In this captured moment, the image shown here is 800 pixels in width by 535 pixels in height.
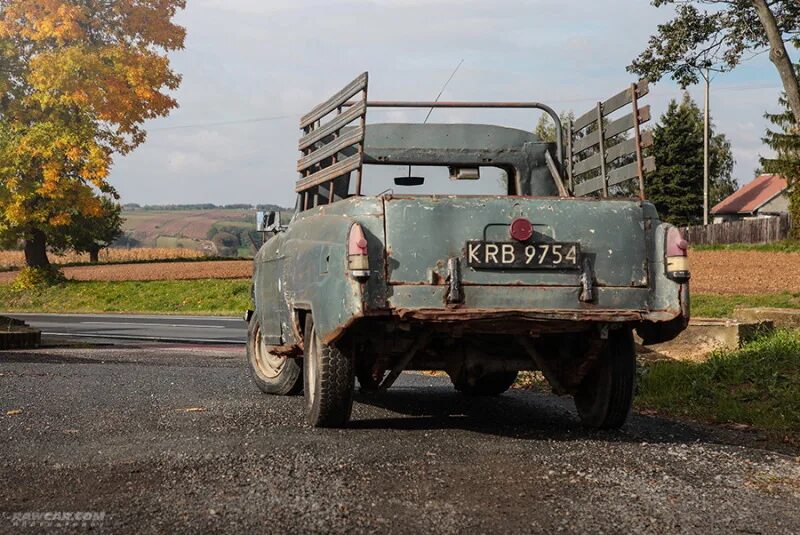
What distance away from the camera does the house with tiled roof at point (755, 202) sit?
88.2m

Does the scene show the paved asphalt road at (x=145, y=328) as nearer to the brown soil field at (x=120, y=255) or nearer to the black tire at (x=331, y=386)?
the black tire at (x=331, y=386)

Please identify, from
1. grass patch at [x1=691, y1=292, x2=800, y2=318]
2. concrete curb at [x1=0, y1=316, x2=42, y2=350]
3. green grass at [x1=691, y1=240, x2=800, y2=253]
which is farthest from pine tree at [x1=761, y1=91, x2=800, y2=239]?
concrete curb at [x1=0, y1=316, x2=42, y2=350]

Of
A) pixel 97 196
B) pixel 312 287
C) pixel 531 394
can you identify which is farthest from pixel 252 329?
pixel 97 196

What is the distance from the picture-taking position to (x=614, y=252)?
23.0 feet

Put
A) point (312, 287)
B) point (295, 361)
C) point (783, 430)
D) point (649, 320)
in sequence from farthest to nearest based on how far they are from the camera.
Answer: point (295, 361) → point (783, 430) → point (312, 287) → point (649, 320)

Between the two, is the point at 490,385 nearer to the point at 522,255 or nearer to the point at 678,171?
the point at 522,255

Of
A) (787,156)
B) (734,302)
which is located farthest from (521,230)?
(787,156)

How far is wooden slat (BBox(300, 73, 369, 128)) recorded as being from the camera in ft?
23.9

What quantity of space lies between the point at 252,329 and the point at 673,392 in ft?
13.0

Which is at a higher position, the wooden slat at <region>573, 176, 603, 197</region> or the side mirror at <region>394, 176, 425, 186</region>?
the side mirror at <region>394, 176, 425, 186</region>

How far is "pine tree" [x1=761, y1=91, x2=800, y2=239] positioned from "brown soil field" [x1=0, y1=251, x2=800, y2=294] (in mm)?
3786

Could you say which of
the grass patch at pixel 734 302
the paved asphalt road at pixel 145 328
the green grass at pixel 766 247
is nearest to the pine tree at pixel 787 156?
the green grass at pixel 766 247

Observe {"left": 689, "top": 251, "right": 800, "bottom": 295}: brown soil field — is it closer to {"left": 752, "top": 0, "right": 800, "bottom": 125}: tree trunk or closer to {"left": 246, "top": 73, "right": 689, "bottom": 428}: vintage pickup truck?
{"left": 752, "top": 0, "right": 800, "bottom": 125}: tree trunk

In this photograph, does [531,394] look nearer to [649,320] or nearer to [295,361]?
[295,361]
